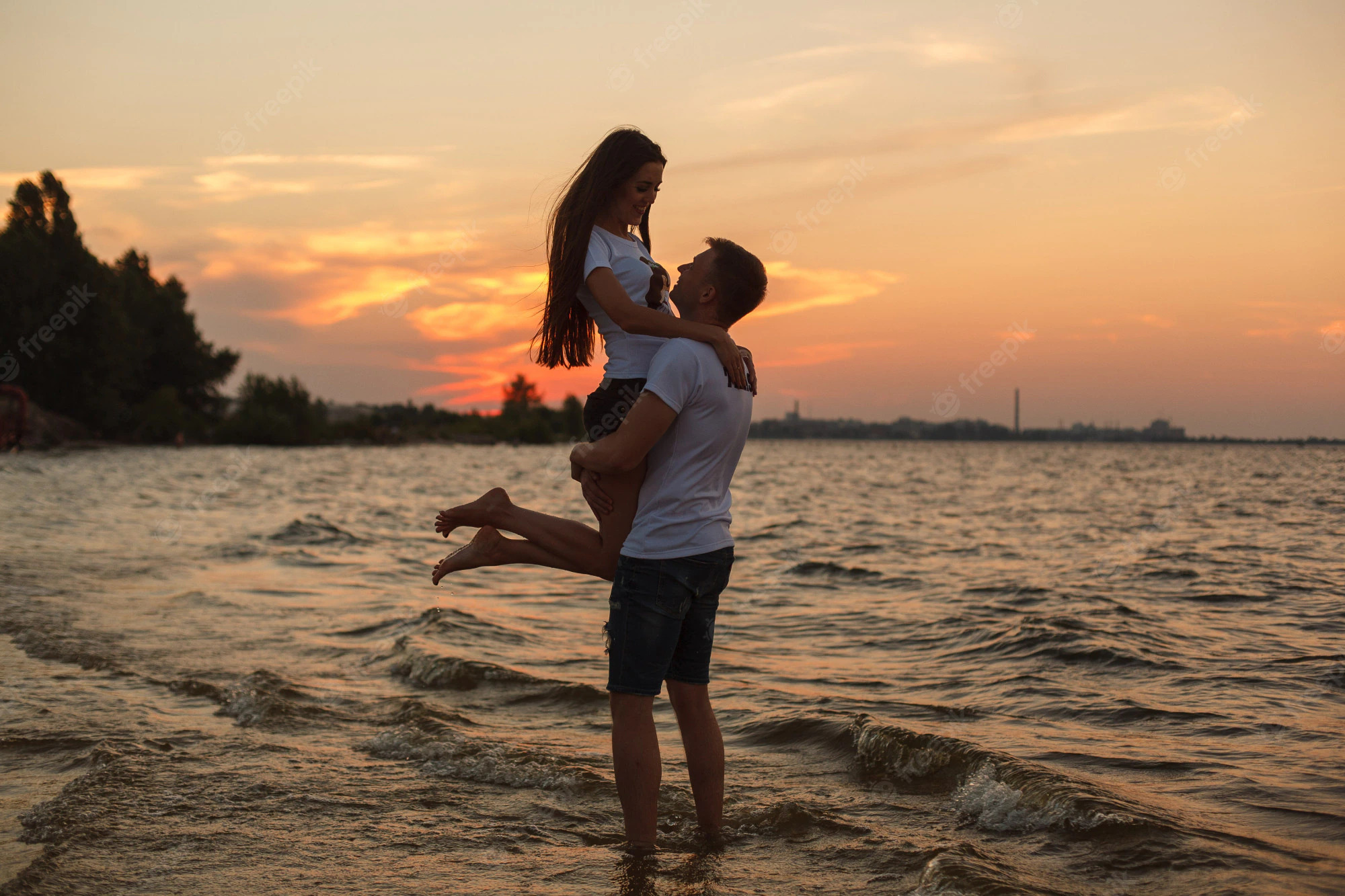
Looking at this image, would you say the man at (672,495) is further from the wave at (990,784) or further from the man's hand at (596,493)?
the wave at (990,784)

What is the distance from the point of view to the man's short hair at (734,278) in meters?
3.51

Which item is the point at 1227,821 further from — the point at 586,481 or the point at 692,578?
the point at 586,481

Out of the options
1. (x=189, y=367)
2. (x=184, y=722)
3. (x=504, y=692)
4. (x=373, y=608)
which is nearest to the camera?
(x=184, y=722)

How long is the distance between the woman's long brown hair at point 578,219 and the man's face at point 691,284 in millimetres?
351

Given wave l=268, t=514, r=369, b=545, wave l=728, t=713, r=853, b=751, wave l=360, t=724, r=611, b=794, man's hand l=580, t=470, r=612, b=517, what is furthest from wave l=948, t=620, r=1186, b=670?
wave l=268, t=514, r=369, b=545

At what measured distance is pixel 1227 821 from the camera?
14.2 feet

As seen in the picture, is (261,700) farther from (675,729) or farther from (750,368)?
(750,368)

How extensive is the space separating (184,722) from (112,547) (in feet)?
32.6

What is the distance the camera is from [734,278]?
351cm

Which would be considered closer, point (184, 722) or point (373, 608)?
point (184, 722)

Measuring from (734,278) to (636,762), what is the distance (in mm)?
1844

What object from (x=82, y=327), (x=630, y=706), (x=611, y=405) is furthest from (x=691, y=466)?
(x=82, y=327)

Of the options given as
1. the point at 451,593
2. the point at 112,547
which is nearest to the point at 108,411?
the point at 112,547

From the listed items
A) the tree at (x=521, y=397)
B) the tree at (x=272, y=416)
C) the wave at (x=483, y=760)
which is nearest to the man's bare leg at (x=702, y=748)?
the wave at (x=483, y=760)
